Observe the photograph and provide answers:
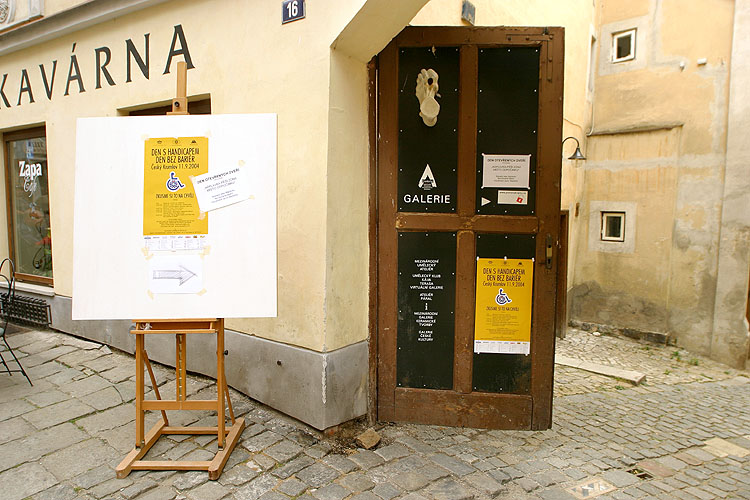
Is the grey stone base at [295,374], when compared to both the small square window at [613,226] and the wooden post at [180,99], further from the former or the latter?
the small square window at [613,226]

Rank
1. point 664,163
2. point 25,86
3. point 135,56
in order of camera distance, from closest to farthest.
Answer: point 135,56 → point 25,86 → point 664,163

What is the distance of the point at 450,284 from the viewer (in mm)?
3693

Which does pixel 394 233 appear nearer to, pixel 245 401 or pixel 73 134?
pixel 245 401

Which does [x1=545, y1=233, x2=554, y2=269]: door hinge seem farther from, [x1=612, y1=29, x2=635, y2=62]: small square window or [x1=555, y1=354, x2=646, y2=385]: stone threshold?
[x1=612, y1=29, x2=635, y2=62]: small square window

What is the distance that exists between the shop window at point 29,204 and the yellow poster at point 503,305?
520cm

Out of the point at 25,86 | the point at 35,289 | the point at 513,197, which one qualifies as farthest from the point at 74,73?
the point at 513,197

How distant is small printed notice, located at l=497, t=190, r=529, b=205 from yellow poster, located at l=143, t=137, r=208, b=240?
6.74 ft

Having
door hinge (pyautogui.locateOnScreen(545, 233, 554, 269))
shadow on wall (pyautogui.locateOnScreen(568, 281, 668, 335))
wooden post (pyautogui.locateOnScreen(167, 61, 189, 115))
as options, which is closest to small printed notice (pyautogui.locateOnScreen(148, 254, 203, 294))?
wooden post (pyautogui.locateOnScreen(167, 61, 189, 115))

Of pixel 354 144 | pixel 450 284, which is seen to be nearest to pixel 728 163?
pixel 450 284

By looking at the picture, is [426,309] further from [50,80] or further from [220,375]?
[50,80]

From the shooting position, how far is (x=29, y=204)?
6.18m

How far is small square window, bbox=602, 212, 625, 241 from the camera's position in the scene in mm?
9234

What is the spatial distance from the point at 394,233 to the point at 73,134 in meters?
3.83

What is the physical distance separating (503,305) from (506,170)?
3.27 ft
